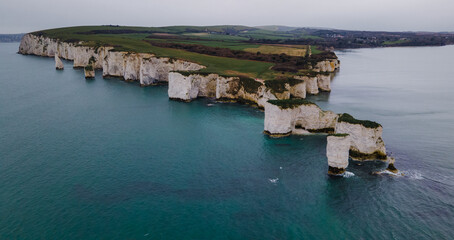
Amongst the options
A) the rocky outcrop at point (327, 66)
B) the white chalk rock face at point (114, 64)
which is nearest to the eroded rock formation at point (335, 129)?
the rocky outcrop at point (327, 66)

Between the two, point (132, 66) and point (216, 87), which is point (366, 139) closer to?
point (216, 87)

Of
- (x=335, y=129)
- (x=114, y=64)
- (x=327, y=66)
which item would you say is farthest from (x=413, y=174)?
(x=114, y=64)

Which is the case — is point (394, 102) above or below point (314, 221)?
above

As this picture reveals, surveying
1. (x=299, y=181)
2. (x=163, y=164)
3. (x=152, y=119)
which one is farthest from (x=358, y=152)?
(x=152, y=119)

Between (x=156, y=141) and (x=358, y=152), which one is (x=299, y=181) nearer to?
(x=358, y=152)

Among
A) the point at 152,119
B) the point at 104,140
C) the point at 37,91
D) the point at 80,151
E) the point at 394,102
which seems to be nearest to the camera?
the point at 80,151

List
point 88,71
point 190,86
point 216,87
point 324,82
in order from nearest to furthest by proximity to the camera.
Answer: point 190,86 → point 216,87 → point 324,82 → point 88,71

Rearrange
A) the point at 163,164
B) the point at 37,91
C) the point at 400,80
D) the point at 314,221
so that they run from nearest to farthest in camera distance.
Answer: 1. the point at 314,221
2. the point at 163,164
3. the point at 37,91
4. the point at 400,80

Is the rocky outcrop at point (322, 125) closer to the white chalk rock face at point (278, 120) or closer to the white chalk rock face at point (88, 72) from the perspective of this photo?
the white chalk rock face at point (278, 120)
